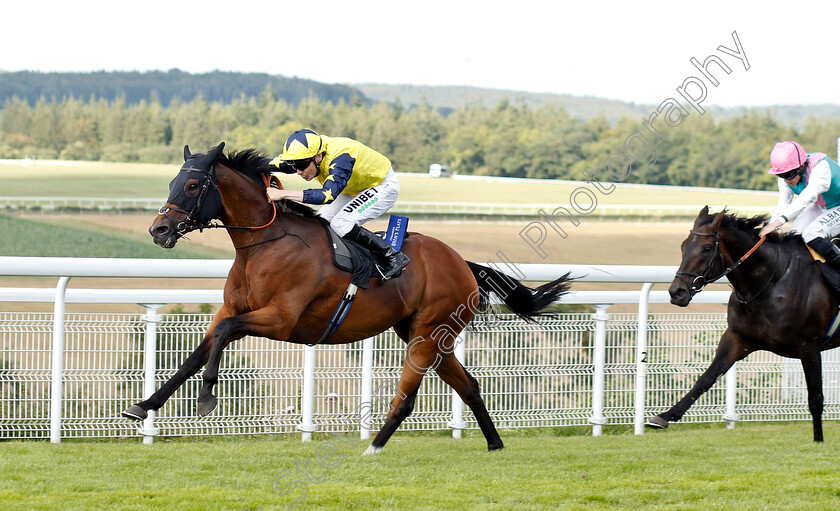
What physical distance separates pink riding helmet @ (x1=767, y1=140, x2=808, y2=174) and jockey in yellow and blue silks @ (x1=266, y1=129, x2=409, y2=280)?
2253mm

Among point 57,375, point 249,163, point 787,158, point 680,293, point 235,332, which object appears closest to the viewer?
point 235,332

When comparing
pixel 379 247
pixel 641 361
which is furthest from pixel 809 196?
pixel 379 247

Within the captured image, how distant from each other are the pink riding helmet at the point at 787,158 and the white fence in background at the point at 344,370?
1095 mm

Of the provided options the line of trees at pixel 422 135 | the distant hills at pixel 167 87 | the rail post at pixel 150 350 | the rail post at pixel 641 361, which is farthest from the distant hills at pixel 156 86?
the rail post at pixel 150 350

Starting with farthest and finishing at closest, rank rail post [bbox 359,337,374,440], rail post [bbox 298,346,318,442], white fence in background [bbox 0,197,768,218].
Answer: white fence in background [bbox 0,197,768,218] < rail post [bbox 359,337,374,440] < rail post [bbox 298,346,318,442]

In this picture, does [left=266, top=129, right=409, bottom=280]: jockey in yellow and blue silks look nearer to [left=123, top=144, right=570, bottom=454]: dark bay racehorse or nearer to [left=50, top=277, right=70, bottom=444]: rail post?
[left=123, top=144, right=570, bottom=454]: dark bay racehorse

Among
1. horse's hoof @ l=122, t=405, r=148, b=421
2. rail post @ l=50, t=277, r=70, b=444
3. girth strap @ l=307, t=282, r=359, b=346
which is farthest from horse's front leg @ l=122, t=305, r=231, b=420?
rail post @ l=50, t=277, r=70, b=444

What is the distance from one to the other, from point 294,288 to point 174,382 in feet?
2.29

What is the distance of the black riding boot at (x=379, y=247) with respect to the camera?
4.59 metres

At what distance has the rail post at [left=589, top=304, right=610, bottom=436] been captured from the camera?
233 inches

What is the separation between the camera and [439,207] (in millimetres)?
43906

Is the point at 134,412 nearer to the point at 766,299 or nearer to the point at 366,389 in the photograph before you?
the point at 366,389

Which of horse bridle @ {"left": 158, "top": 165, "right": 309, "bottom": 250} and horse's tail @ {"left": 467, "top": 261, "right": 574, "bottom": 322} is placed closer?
horse bridle @ {"left": 158, "top": 165, "right": 309, "bottom": 250}

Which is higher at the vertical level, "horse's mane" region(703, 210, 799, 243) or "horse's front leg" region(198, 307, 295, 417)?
"horse's mane" region(703, 210, 799, 243)
